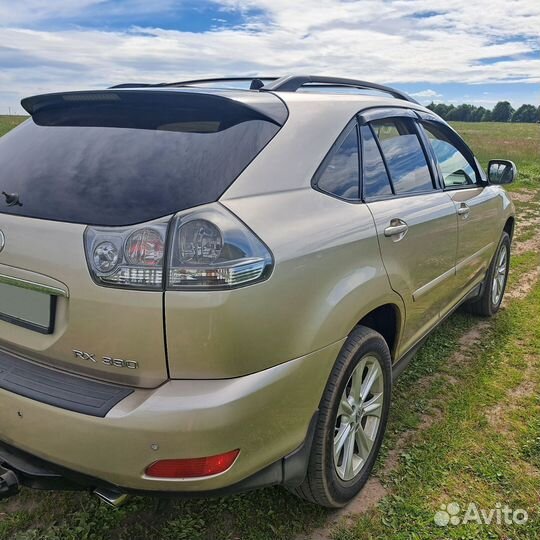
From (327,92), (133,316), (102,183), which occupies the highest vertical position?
(327,92)

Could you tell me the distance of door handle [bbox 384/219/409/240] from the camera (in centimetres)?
236

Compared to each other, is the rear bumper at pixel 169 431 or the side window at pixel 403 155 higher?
the side window at pixel 403 155

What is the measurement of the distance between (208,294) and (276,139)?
→ 0.68 meters

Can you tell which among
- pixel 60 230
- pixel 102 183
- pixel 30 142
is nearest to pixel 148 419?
pixel 60 230

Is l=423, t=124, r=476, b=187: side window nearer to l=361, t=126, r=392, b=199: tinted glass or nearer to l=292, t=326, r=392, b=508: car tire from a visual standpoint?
l=361, t=126, r=392, b=199: tinted glass

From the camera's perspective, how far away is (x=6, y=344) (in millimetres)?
1916

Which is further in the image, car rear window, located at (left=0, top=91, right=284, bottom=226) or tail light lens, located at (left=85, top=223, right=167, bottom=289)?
car rear window, located at (left=0, top=91, right=284, bottom=226)

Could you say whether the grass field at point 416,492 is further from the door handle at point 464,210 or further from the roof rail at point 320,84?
the roof rail at point 320,84

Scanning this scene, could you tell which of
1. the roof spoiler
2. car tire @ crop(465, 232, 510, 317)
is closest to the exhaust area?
the roof spoiler

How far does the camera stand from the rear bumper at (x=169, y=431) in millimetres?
1593

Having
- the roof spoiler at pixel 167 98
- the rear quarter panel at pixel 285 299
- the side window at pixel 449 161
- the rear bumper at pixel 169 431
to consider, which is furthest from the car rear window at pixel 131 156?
the side window at pixel 449 161

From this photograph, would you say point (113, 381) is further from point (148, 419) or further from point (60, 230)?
point (60, 230)

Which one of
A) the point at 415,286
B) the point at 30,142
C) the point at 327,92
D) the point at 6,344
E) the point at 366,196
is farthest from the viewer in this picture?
the point at 415,286

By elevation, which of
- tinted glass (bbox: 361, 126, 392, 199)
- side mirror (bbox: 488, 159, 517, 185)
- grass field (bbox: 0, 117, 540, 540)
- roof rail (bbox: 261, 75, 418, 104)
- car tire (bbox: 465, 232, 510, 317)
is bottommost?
grass field (bbox: 0, 117, 540, 540)
